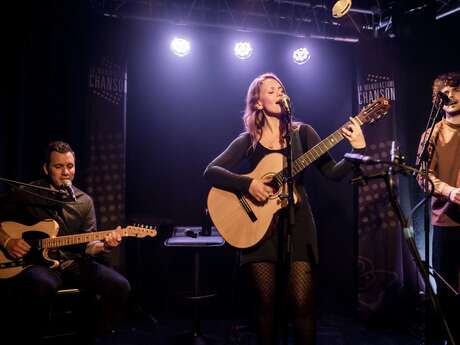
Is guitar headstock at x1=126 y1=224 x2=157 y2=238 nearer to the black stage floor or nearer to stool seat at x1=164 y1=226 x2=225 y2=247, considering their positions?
stool seat at x1=164 y1=226 x2=225 y2=247

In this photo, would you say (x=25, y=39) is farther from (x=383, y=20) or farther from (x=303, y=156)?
(x=383, y=20)

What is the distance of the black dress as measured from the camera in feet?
9.01

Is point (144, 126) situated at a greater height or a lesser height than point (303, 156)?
greater

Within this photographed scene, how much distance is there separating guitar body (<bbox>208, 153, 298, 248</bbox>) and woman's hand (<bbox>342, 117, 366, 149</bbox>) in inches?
18.7

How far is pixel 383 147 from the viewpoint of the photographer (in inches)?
204

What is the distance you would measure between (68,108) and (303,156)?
10.5 feet

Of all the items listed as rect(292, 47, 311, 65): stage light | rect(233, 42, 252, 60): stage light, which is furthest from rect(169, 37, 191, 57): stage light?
rect(292, 47, 311, 65): stage light

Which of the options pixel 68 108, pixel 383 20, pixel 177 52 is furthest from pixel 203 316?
pixel 383 20

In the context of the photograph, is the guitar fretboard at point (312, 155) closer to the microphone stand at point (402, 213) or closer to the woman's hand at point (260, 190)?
the woman's hand at point (260, 190)

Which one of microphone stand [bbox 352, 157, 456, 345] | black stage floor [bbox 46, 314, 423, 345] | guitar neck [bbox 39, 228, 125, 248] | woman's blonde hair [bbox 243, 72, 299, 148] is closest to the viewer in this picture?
microphone stand [bbox 352, 157, 456, 345]

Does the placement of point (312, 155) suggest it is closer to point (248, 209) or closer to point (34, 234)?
point (248, 209)

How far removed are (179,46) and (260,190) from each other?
3.27m

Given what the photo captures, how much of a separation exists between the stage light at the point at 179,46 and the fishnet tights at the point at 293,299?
3.58m

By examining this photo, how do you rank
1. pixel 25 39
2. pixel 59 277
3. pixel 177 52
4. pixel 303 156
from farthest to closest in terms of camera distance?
pixel 177 52, pixel 25 39, pixel 59 277, pixel 303 156
